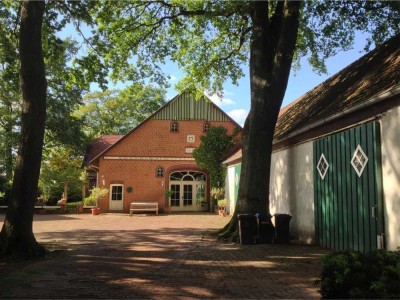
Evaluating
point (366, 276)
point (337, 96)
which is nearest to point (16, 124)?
point (337, 96)

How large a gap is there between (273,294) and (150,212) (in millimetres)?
22349

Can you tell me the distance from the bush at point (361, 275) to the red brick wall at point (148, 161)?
24.5m

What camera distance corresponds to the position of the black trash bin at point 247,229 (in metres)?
11.9

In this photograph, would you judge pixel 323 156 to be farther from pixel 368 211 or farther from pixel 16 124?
pixel 16 124

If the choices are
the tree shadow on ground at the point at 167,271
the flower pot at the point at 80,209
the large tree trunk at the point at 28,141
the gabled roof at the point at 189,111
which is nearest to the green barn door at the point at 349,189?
the tree shadow on ground at the point at 167,271

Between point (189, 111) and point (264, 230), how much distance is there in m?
19.2

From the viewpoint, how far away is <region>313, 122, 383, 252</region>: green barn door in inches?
334

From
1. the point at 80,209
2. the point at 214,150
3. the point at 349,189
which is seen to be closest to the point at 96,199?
the point at 80,209

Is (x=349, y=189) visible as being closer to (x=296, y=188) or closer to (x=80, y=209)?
(x=296, y=188)

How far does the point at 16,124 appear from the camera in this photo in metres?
33.4

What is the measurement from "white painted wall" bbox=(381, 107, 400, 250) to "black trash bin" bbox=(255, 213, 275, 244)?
431cm

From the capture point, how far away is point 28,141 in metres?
9.76

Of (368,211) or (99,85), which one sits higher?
(99,85)

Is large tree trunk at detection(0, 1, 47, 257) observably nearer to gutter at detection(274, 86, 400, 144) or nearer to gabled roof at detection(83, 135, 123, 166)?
gutter at detection(274, 86, 400, 144)
